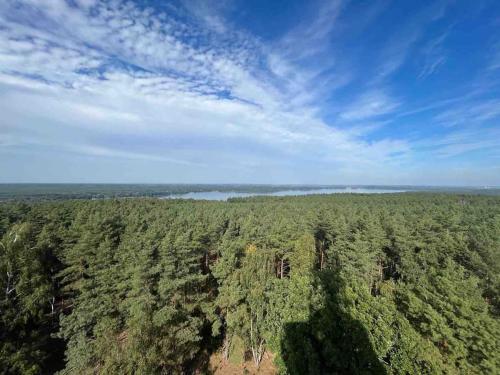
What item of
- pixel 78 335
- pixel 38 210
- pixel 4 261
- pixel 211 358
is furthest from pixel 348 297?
pixel 38 210

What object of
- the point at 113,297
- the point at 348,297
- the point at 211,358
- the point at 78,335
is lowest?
the point at 211,358

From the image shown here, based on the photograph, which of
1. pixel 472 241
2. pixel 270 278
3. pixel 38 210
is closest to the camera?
pixel 270 278

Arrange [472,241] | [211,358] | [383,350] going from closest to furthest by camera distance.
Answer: [383,350] < [211,358] < [472,241]

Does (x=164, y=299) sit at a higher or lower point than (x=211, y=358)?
higher

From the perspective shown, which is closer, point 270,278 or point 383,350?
point 383,350

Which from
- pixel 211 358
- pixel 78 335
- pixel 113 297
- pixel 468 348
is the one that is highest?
pixel 468 348

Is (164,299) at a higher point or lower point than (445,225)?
lower

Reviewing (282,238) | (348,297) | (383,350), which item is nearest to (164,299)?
(348,297)

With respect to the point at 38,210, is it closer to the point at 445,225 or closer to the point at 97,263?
the point at 97,263

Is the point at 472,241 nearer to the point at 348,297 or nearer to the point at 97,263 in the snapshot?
the point at 348,297
